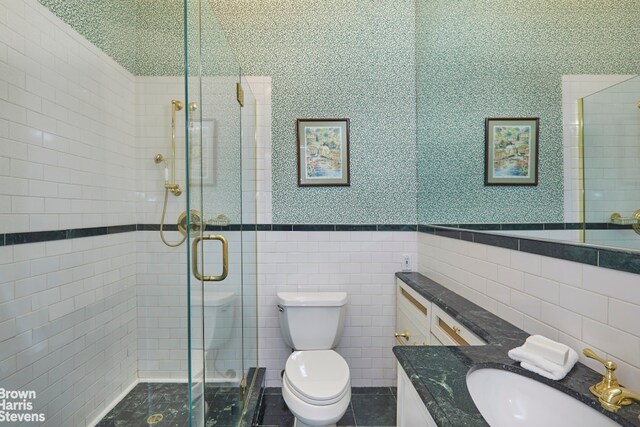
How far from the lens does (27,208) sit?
1359 mm

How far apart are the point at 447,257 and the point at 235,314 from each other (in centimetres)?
125

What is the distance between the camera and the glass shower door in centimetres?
101

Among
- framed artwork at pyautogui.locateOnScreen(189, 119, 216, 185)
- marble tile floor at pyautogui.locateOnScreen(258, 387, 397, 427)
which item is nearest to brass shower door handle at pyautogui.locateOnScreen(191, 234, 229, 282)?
framed artwork at pyautogui.locateOnScreen(189, 119, 216, 185)

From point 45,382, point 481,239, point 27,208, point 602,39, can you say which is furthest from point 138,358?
point 602,39

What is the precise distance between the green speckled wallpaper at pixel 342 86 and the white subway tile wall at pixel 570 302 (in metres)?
0.89

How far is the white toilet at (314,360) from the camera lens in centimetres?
140

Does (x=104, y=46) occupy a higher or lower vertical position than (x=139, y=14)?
lower

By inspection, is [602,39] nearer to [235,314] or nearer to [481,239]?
[481,239]

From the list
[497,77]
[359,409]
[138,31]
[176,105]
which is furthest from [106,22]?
[359,409]

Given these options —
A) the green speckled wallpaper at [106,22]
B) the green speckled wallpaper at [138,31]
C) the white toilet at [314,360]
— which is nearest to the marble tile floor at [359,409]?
the white toilet at [314,360]

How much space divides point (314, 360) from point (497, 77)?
1.75 m

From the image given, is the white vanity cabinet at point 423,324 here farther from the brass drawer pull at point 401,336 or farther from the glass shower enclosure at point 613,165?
the glass shower enclosure at point 613,165

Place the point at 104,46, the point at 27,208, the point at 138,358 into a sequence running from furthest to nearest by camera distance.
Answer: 1. the point at 138,358
2. the point at 104,46
3. the point at 27,208

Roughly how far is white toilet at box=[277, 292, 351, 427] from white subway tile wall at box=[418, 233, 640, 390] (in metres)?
0.81
